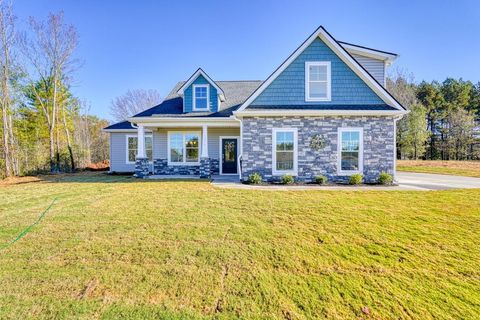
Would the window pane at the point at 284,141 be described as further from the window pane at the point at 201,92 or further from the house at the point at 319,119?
the window pane at the point at 201,92

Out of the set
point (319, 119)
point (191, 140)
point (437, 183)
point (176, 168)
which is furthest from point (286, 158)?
point (437, 183)

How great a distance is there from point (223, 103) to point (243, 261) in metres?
11.1

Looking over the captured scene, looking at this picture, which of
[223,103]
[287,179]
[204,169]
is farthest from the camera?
[223,103]

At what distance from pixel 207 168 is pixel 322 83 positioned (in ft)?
22.6

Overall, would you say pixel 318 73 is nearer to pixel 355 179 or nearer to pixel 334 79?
pixel 334 79

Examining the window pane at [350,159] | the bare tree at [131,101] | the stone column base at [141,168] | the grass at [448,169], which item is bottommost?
the grass at [448,169]

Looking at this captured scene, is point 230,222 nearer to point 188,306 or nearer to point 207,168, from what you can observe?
point 188,306

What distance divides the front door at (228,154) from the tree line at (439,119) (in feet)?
66.2

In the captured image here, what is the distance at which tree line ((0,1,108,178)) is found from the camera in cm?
1331

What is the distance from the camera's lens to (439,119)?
102 feet

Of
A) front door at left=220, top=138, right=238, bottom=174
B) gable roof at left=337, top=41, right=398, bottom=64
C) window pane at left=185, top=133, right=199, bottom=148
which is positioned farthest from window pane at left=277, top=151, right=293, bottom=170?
gable roof at left=337, top=41, right=398, bottom=64

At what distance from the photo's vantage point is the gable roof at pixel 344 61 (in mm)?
9805

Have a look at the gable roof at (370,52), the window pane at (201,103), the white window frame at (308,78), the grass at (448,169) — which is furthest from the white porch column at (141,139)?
the grass at (448,169)

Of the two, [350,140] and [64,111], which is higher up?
[64,111]
